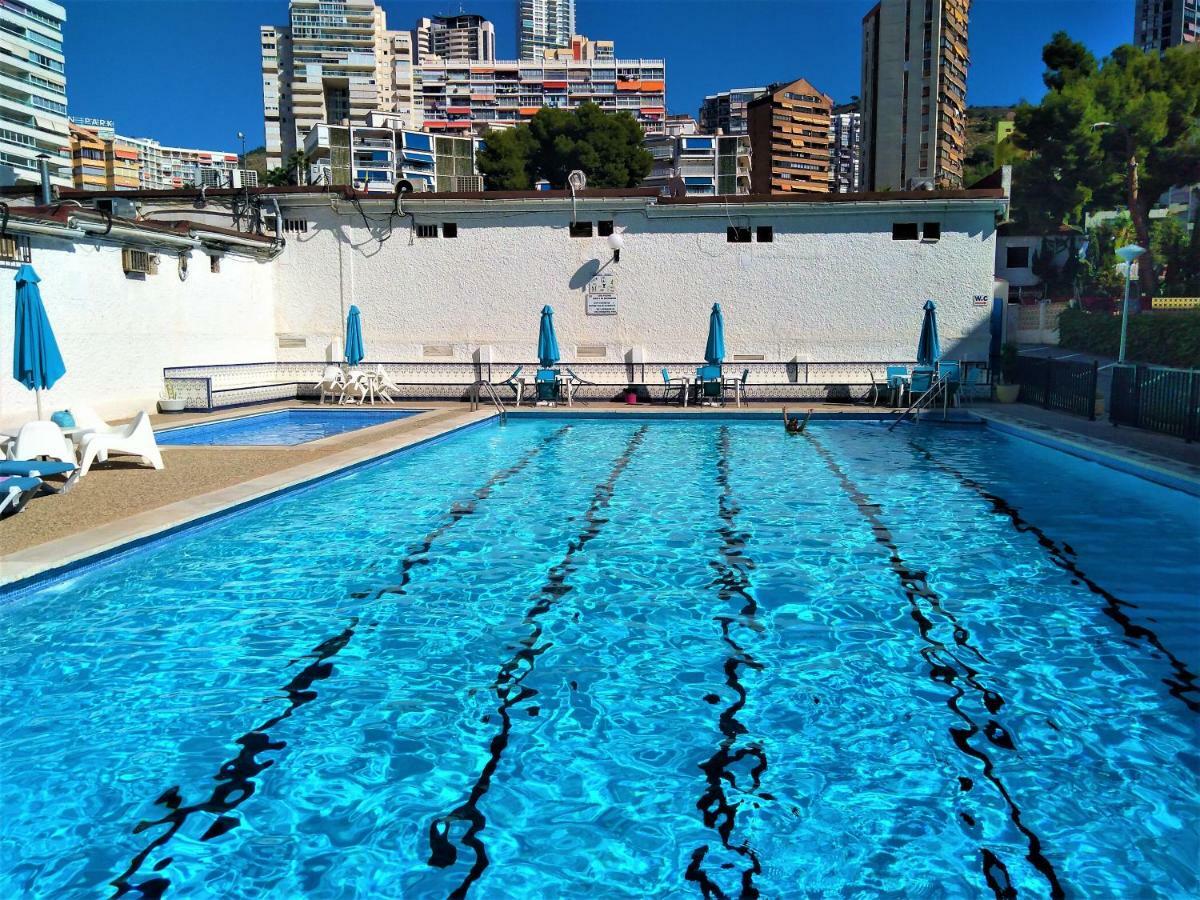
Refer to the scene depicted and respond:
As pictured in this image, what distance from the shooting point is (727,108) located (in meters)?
168

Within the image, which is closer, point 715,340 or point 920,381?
point 920,381

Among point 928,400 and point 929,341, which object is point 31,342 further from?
point 928,400

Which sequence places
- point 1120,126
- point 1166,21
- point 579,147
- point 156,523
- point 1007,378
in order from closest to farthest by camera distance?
point 156,523, point 1007,378, point 1120,126, point 579,147, point 1166,21

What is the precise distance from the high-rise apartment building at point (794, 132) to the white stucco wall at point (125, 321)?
119 m

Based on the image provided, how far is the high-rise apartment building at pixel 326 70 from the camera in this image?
13562 cm

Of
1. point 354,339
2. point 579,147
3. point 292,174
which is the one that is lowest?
point 354,339

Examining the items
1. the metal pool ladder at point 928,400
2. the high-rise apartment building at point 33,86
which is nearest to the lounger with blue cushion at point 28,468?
the metal pool ladder at point 928,400

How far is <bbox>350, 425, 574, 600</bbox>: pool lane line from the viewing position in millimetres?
6652

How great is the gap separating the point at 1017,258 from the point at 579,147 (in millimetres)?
31247

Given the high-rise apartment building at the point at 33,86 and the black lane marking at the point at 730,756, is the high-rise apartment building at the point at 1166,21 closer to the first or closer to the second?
the high-rise apartment building at the point at 33,86

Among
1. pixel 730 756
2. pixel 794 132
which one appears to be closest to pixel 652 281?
pixel 730 756

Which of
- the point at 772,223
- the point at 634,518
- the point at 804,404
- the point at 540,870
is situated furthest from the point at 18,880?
the point at 772,223

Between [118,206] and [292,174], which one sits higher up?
[292,174]

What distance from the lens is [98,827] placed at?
3547 millimetres
